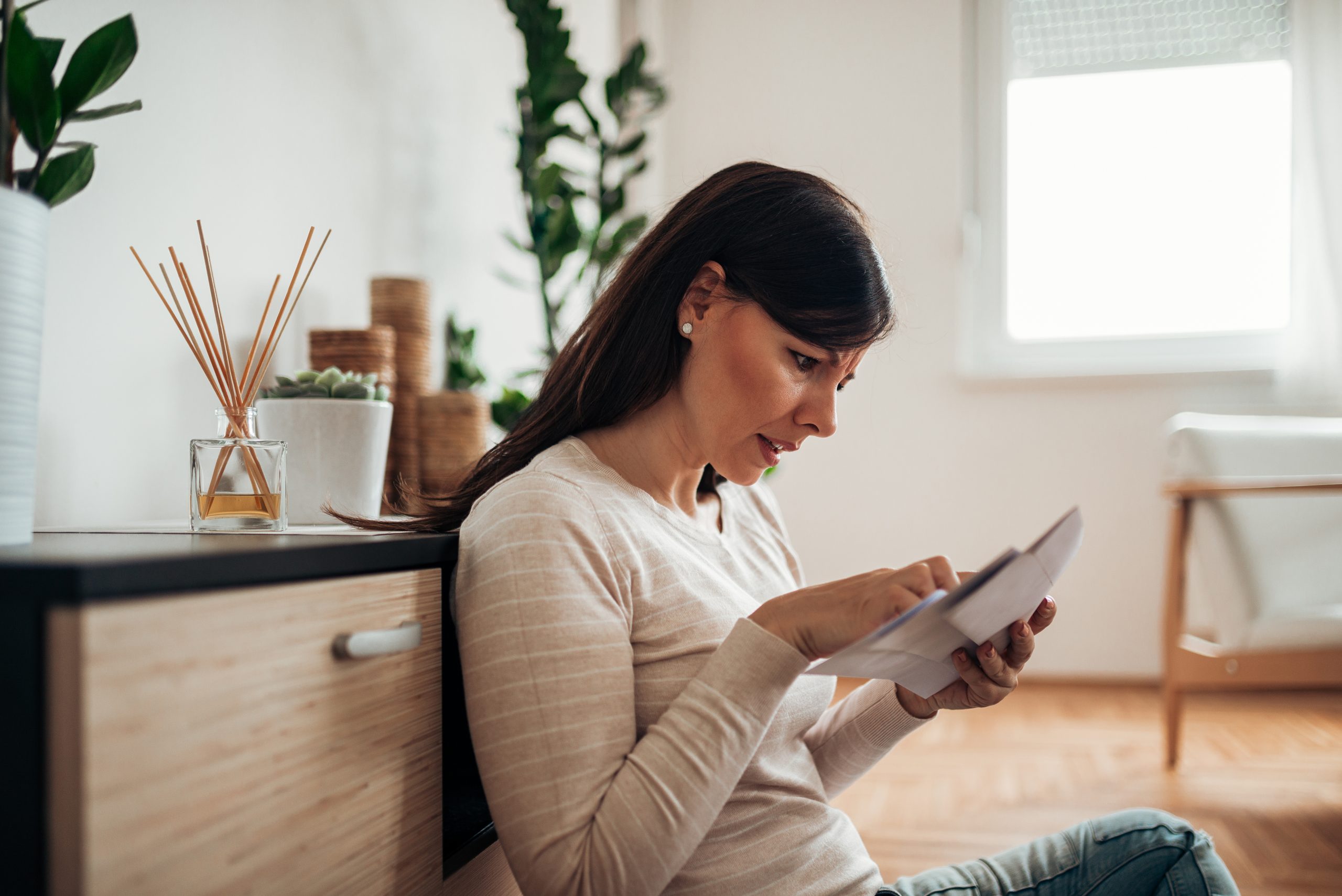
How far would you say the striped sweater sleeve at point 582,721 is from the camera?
0.70 meters

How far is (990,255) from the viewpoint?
3.75 meters

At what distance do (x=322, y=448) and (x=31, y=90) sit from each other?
0.49 meters

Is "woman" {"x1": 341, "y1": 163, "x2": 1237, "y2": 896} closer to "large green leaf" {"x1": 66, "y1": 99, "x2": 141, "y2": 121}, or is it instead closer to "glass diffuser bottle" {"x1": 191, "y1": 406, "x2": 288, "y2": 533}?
"glass diffuser bottle" {"x1": 191, "y1": 406, "x2": 288, "y2": 533}

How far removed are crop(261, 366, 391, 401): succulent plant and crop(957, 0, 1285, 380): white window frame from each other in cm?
293

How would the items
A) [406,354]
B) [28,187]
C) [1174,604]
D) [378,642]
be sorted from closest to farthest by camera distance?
[378,642]
[28,187]
[406,354]
[1174,604]

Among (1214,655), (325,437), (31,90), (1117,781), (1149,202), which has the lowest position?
(1117,781)

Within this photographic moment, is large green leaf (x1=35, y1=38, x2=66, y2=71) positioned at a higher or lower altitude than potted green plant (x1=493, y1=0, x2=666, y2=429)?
lower

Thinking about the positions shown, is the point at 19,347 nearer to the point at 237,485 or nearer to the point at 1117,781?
the point at 237,485

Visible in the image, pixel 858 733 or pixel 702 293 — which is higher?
pixel 702 293

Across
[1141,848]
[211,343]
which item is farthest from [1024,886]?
[211,343]

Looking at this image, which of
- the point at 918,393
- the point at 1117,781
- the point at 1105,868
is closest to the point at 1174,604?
the point at 1117,781

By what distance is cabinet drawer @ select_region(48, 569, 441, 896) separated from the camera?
0.45 m

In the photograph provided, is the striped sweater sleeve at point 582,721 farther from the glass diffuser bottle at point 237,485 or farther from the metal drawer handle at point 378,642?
the glass diffuser bottle at point 237,485

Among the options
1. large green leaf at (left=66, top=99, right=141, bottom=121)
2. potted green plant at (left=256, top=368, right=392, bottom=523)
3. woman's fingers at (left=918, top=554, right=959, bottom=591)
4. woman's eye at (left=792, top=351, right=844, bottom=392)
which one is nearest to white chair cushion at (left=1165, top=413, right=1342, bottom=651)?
woman's eye at (left=792, top=351, right=844, bottom=392)
